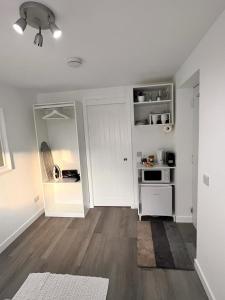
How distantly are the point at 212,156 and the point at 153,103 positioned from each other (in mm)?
1690

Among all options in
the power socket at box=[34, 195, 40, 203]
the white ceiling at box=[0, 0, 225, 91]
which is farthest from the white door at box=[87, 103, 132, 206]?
the power socket at box=[34, 195, 40, 203]

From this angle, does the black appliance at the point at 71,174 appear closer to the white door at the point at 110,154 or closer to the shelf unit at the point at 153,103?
the white door at the point at 110,154

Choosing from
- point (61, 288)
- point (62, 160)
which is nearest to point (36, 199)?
point (62, 160)

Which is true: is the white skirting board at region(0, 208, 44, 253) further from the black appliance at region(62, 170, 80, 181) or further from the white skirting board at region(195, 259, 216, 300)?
the white skirting board at region(195, 259, 216, 300)

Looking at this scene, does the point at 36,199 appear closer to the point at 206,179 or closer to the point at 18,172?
the point at 18,172

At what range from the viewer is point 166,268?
1985 mm

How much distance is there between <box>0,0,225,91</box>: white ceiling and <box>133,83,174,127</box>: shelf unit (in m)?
0.33

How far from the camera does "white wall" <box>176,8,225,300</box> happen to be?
4.34 feet

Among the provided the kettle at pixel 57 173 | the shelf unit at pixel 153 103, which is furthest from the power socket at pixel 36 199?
the shelf unit at pixel 153 103

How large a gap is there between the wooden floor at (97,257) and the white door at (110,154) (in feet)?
1.43

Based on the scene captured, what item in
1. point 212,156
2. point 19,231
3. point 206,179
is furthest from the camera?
point 19,231

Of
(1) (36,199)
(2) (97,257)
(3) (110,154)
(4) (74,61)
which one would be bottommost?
(2) (97,257)

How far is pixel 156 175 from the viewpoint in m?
2.90

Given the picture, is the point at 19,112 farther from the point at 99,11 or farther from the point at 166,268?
the point at 166,268
